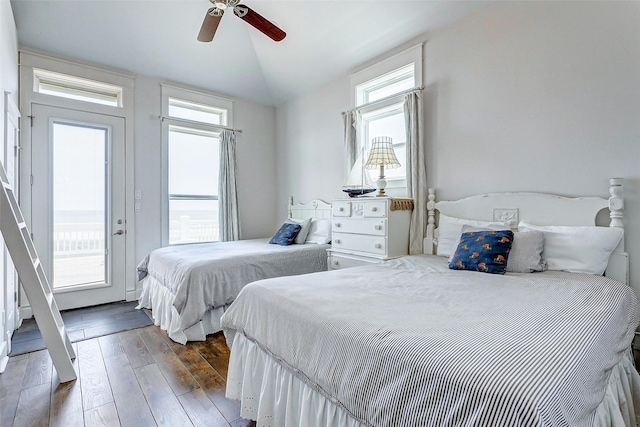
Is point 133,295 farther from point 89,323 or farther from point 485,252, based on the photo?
point 485,252

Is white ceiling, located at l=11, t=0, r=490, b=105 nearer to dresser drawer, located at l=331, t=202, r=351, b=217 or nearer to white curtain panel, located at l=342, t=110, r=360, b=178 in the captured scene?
white curtain panel, located at l=342, t=110, r=360, b=178

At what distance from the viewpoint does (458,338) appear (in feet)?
3.08

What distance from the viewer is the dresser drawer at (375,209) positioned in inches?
109

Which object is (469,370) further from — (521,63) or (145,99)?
(145,99)

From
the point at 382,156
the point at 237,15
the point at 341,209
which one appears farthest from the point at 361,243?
the point at 237,15

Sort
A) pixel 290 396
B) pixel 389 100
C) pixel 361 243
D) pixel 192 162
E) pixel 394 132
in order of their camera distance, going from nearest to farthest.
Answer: pixel 290 396
pixel 361 243
pixel 389 100
pixel 394 132
pixel 192 162

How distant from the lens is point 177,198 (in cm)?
420

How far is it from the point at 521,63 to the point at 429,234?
1.53 metres

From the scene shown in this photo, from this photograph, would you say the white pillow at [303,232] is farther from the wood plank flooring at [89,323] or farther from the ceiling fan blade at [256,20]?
the ceiling fan blade at [256,20]

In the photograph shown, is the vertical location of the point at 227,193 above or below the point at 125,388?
above

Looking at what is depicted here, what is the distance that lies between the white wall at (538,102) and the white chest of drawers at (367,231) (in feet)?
1.87

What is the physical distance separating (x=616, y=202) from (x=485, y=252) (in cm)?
83

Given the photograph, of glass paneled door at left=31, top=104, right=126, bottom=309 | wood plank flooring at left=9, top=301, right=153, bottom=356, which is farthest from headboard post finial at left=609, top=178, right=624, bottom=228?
glass paneled door at left=31, top=104, right=126, bottom=309

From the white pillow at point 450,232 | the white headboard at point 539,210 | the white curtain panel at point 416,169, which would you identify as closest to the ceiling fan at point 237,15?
the white curtain panel at point 416,169
